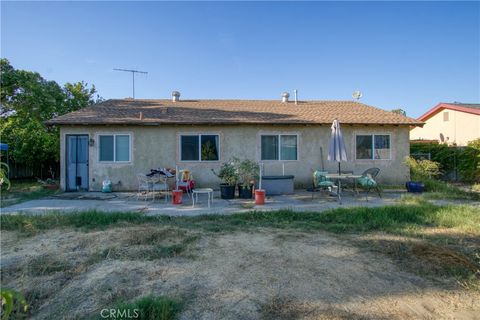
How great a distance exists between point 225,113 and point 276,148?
2833 millimetres

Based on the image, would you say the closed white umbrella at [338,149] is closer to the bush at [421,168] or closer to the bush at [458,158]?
the bush at [421,168]

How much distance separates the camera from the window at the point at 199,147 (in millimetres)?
11695

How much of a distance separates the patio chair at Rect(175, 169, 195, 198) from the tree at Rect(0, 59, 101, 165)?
24.9 feet

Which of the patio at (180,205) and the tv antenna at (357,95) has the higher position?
the tv antenna at (357,95)

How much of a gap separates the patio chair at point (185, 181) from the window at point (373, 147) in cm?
720

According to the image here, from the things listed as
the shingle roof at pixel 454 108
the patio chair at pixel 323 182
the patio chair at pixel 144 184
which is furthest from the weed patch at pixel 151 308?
the shingle roof at pixel 454 108

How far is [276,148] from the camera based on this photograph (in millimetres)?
11984

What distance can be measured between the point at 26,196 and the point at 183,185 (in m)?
5.53

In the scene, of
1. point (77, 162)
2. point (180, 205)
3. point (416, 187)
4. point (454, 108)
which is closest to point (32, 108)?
point (77, 162)

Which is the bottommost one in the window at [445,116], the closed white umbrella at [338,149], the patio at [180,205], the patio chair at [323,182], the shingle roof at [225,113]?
the patio at [180,205]

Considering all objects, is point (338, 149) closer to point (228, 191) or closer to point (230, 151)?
point (228, 191)

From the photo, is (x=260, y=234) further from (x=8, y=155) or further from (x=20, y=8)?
(x=8, y=155)

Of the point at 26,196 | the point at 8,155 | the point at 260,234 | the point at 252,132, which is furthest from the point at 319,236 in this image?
the point at 8,155

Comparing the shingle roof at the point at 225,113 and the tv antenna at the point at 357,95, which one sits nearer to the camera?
the shingle roof at the point at 225,113
